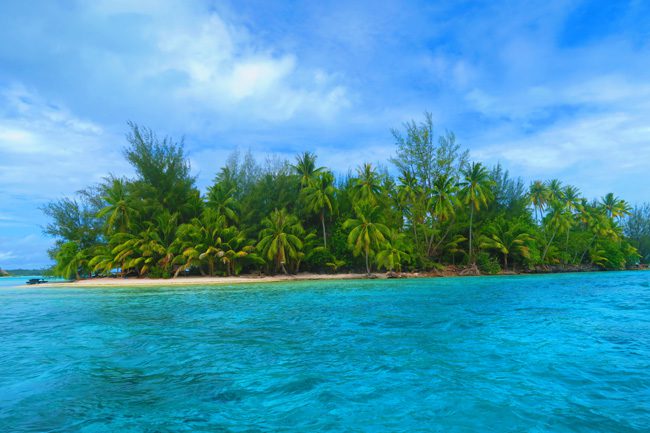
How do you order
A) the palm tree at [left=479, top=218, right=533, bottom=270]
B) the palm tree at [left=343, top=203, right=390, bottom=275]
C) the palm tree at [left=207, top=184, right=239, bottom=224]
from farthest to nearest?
the palm tree at [left=479, top=218, right=533, bottom=270] < the palm tree at [left=207, top=184, right=239, bottom=224] < the palm tree at [left=343, top=203, right=390, bottom=275]

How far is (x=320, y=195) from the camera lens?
34438mm

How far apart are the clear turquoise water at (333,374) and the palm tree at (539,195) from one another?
44.1 meters

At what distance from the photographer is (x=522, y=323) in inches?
349

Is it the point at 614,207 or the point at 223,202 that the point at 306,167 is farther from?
the point at 614,207

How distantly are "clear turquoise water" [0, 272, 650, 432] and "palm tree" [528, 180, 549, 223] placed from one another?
145 ft

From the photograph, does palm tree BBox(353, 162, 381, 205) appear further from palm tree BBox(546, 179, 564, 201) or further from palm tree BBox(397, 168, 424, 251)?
palm tree BBox(546, 179, 564, 201)

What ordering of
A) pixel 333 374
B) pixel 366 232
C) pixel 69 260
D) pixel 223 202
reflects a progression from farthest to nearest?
1. pixel 223 202
2. pixel 69 260
3. pixel 366 232
4. pixel 333 374

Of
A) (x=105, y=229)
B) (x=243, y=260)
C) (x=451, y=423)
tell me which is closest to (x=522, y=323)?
(x=451, y=423)

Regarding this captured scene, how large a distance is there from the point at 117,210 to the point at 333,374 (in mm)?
32746

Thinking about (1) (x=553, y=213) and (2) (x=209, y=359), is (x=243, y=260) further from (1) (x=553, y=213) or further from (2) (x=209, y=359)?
(1) (x=553, y=213)

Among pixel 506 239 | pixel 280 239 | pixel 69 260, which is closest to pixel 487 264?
pixel 506 239

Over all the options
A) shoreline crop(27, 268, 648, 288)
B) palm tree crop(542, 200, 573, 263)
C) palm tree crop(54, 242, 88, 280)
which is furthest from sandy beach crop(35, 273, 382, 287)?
palm tree crop(542, 200, 573, 263)

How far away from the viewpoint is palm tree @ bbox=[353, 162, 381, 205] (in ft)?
119

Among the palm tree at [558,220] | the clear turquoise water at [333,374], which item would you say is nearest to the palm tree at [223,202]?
the clear turquoise water at [333,374]
